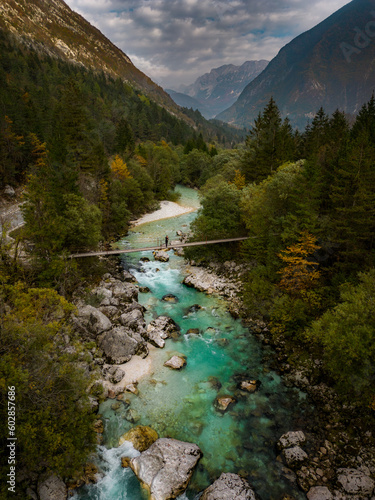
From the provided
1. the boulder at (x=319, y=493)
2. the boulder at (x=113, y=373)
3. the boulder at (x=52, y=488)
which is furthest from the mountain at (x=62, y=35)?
the boulder at (x=319, y=493)

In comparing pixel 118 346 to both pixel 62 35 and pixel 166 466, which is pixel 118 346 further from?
pixel 62 35

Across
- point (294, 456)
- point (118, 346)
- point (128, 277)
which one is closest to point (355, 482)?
point (294, 456)

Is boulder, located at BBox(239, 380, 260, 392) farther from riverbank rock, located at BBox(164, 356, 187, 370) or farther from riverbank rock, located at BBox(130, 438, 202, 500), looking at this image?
riverbank rock, located at BBox(130, 438, 202, 500)

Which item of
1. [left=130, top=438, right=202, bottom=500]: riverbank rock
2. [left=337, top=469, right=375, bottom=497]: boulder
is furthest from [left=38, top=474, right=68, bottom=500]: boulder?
[left=337, top=469, right=375, bottom=497]: boulder

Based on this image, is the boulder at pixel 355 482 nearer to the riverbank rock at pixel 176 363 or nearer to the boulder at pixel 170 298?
the riverbank rock at pixel 176 363

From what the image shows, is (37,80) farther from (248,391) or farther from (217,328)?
(248,391)

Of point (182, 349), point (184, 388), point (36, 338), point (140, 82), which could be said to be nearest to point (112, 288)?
point (182, 349)
